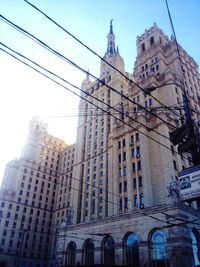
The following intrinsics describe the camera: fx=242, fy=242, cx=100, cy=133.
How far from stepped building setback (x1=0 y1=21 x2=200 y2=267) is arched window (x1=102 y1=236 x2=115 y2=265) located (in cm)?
14

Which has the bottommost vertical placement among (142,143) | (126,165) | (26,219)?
(26,219)

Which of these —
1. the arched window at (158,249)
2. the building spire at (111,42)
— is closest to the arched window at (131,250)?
the arched window at (158,249)

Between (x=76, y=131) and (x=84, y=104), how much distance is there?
956cm

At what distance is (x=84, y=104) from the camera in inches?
3223

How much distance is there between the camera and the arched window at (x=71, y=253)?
132 feet

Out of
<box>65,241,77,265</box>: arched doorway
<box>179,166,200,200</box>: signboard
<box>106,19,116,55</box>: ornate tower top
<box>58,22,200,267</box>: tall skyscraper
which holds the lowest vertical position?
<box>65,241,77,265</box>: arched doorway

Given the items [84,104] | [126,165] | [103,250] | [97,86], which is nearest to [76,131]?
[84,104]

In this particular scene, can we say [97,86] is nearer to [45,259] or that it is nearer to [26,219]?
[26,219]

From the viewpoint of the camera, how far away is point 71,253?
41.2m

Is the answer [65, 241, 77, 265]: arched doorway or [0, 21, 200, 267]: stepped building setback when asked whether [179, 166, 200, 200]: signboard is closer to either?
[0, 21, 200, 267]: stepped building setback

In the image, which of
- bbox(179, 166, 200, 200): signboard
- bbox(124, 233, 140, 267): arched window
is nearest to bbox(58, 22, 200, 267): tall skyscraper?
bbox(124, 233, 140, 267): arched window

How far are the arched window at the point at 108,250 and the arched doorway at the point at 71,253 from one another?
686 cm

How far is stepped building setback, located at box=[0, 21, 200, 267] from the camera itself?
3059 cm

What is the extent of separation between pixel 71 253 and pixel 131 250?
12975mm
